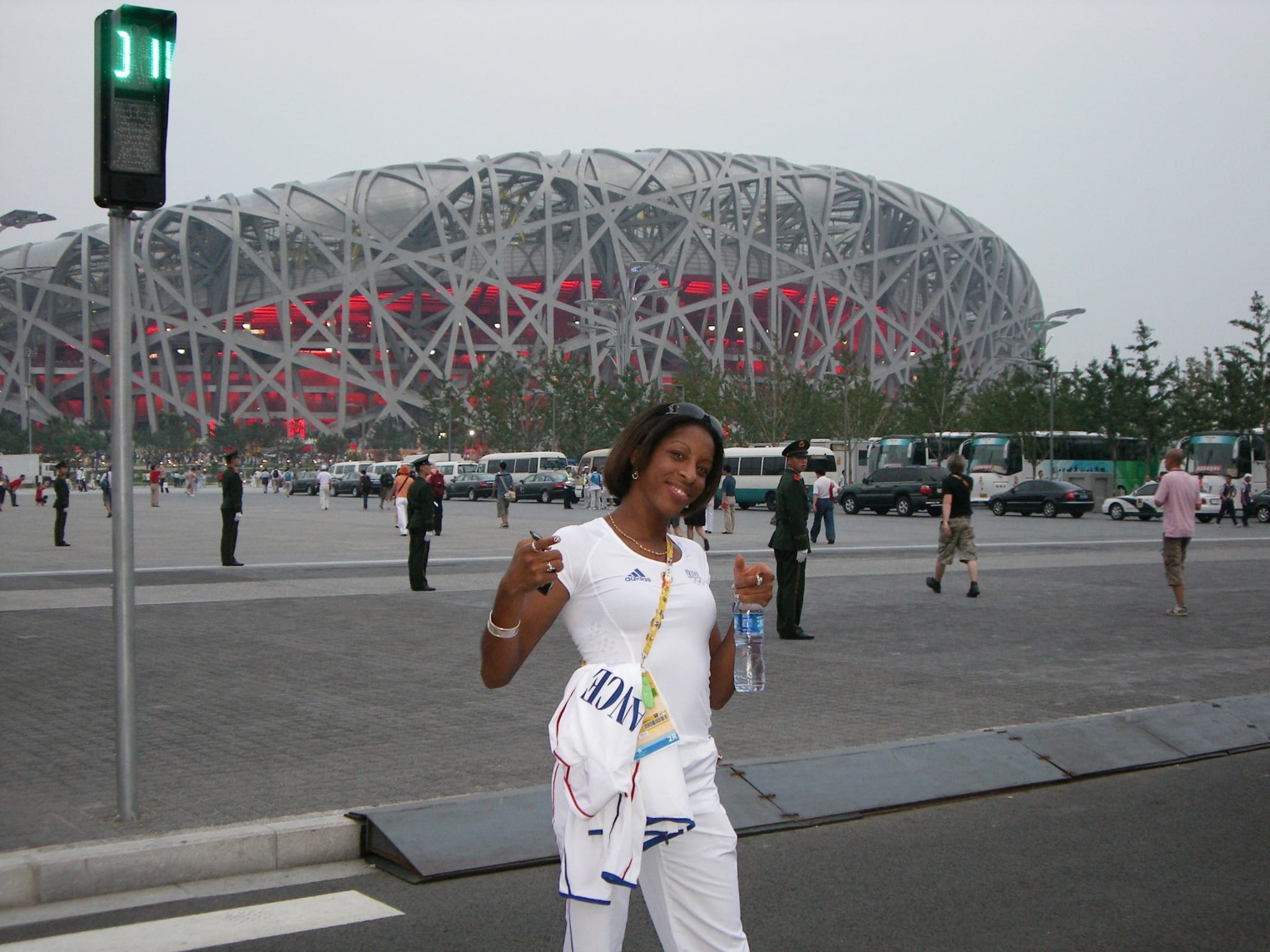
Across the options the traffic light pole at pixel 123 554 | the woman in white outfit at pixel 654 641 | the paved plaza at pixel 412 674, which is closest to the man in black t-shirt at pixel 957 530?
the paved plaza at pixel 412 674

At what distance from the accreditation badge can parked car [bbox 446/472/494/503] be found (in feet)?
178

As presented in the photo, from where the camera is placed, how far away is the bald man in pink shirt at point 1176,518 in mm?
12617

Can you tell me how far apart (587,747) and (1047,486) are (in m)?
40.7

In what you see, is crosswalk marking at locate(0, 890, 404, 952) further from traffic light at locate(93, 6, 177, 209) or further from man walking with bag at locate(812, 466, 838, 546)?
→ man walking with bag at locate(812, 466, 838, 546)

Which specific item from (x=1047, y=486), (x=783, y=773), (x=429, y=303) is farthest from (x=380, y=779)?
(x=429, y=303)

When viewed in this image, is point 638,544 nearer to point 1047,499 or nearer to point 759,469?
point 1047,499

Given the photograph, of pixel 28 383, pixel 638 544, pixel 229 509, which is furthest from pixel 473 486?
pixel 638 544

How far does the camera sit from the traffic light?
202 inches

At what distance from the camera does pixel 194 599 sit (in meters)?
13.8

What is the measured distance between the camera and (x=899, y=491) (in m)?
41.1

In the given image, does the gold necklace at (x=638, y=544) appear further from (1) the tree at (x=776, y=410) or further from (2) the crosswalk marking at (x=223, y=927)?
(1) the tree at (x=776, y=410)

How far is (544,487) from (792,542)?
40497 millimetres

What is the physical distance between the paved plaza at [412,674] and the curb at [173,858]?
9.9 inches

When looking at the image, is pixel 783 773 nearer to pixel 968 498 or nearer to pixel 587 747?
pixel 587 747
